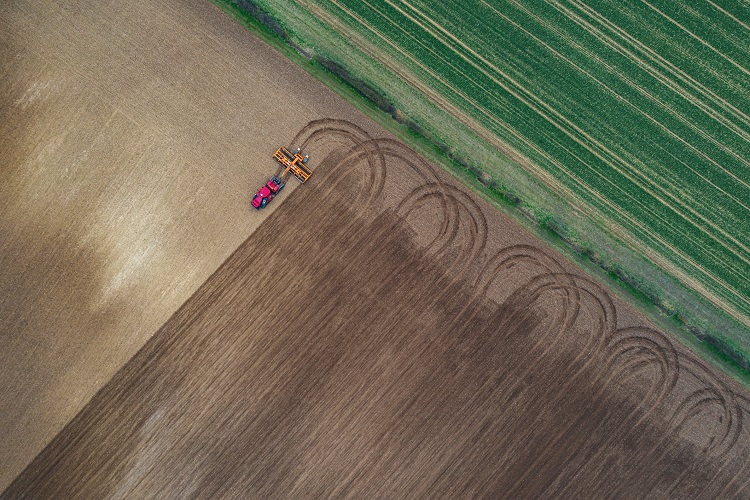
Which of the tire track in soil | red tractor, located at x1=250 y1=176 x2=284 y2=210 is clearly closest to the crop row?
the tire track in soil

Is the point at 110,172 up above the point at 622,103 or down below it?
below

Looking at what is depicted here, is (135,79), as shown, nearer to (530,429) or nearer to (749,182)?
(530,429)

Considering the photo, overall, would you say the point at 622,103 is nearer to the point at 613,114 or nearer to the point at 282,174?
the point at 613,114

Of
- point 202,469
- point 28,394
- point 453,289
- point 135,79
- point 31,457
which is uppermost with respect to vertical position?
point 453,289

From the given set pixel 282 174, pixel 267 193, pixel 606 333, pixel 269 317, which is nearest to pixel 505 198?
pixel 606 333

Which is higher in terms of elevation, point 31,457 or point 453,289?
point 453,289

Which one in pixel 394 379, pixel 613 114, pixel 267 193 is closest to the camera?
pixel 267 193

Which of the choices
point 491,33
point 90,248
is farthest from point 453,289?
point 90,248

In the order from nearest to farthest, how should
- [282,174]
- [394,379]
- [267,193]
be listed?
[267,193] → [282,174] → [394,379]
